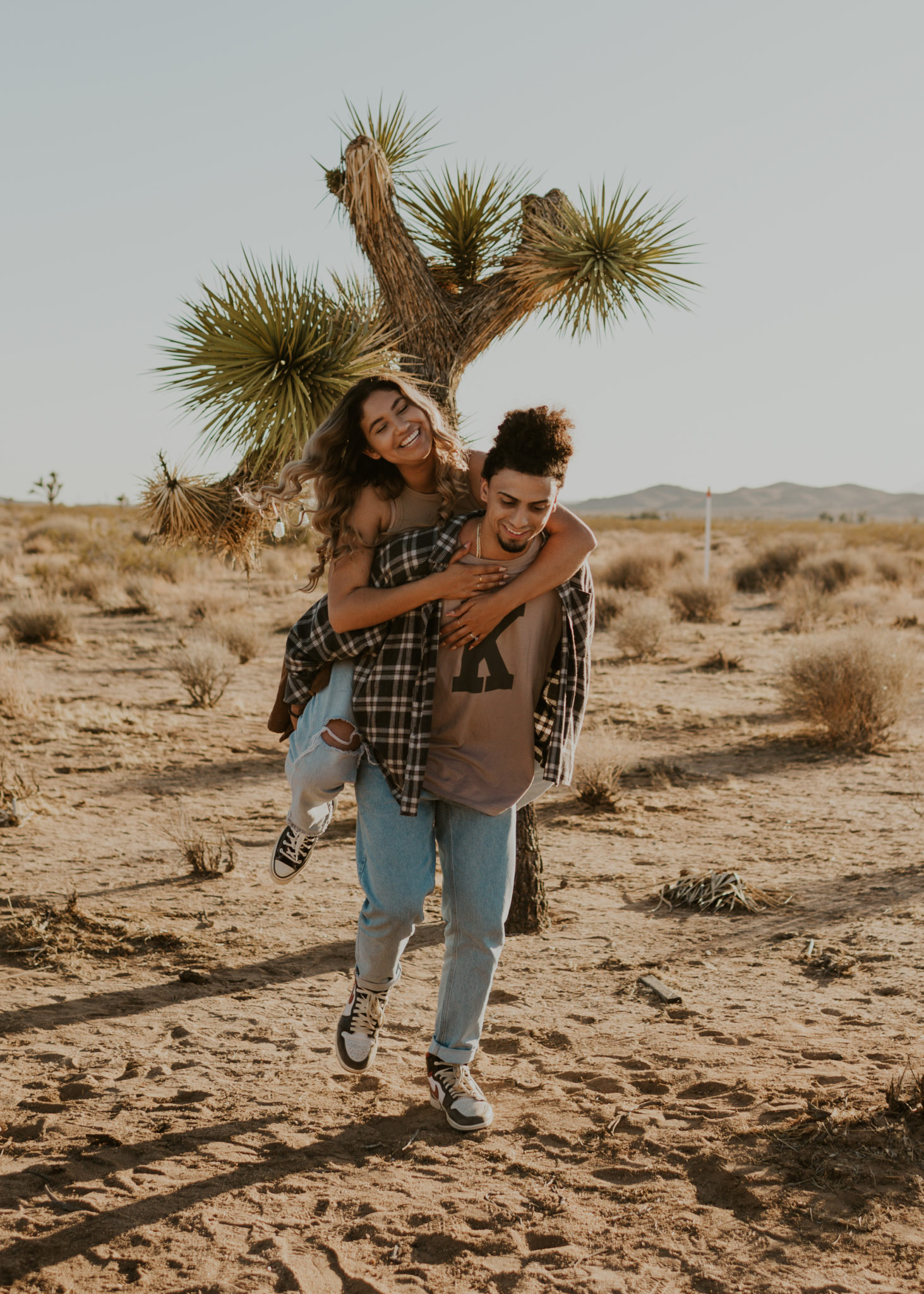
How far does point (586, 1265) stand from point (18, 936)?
3.32 meters

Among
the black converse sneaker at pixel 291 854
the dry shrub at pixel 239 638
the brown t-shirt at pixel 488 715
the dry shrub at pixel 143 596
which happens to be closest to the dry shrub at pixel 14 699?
the dry shrub at pixel 239 638

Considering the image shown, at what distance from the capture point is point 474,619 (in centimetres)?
294

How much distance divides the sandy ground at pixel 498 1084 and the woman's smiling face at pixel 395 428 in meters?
2.07

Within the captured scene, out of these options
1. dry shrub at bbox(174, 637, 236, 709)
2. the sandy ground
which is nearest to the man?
the sandy ground

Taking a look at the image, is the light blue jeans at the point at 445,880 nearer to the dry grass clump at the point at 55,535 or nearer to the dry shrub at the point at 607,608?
the dry shrub at the point at 607,608

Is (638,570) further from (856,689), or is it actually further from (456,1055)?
(456,1055)

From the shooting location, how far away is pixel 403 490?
320 cm

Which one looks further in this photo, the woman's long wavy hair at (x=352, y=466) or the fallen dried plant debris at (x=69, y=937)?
the fallen dried plant debris at (x=69, y=937)

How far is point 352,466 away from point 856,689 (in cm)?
747

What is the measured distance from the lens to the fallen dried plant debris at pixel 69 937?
188 inches

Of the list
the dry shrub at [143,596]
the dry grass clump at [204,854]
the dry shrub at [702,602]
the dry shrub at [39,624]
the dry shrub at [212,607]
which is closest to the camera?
the dry grass clump at [204,854]

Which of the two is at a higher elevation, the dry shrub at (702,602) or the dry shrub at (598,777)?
the dry shrub at (702,602)

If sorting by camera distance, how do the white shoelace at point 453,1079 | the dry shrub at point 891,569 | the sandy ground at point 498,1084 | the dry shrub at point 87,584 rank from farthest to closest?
the dry shrub at point 891,569
the dry shrub at point 87,584
the white shoelace at point 453,1079
the sandy ground at point 498,1084

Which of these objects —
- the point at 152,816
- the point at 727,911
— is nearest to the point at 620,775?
the point at 727,911
